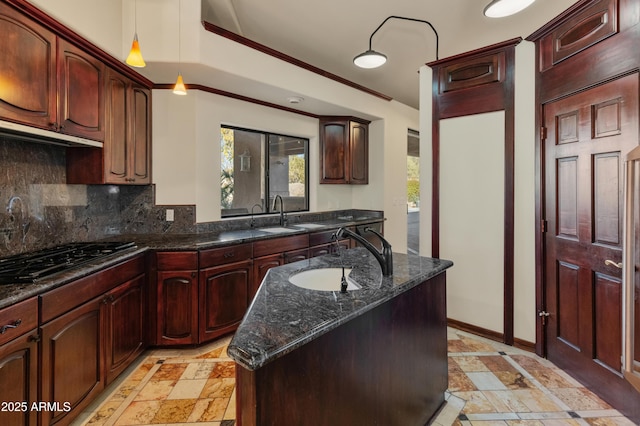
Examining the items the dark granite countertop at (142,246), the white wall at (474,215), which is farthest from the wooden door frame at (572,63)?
the dark granite countertop at (142,246)

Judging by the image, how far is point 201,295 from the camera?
265 cm

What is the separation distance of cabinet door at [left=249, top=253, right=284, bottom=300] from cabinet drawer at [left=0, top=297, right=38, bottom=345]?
167 cm

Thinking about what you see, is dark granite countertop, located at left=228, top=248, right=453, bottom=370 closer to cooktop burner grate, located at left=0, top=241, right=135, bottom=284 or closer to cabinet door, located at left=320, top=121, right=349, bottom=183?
cooktop burner grate, located at left=0, top=241, right=135, bottom=284

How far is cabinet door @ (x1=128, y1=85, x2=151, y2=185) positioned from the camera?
9.11 feet

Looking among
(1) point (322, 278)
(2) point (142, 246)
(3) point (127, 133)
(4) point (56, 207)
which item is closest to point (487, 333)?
(1) point (322, 278)

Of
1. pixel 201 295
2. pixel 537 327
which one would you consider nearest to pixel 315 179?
pixel 201 295

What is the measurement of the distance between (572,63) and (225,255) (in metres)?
3.04

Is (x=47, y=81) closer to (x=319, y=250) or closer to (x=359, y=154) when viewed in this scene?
(x=319, y=250)

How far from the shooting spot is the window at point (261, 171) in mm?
3576

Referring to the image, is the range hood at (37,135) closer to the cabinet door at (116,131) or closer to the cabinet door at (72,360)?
the cabinet door at (116,131)

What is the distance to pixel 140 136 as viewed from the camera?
2900 mm

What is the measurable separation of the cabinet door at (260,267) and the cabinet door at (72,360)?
49.9 inches

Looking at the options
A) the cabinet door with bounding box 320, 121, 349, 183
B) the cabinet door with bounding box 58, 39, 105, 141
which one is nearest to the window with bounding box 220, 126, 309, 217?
the cabinet door with bounding box 320, 121, 349, 183

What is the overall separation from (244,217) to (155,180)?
3.29ft
